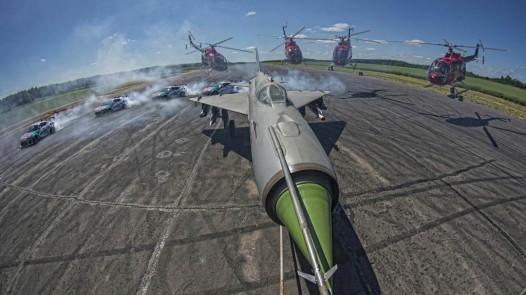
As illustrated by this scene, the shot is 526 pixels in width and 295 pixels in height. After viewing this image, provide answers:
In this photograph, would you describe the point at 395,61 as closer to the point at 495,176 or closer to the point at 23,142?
the point at 495,176

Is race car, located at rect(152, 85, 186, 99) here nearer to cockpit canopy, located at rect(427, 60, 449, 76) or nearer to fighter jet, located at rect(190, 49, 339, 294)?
fighter jet, located at rect(190, 49, 339, 294)

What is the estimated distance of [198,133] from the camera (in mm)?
24922

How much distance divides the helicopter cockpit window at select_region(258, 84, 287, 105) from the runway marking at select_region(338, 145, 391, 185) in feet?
24.6

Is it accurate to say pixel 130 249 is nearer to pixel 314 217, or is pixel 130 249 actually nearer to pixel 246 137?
pixel 314 217

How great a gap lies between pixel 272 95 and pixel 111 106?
33.3 m

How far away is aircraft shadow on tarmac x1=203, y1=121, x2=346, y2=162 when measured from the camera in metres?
20.1

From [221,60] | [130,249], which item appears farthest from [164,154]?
[221,60]

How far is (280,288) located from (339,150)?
12.7 m

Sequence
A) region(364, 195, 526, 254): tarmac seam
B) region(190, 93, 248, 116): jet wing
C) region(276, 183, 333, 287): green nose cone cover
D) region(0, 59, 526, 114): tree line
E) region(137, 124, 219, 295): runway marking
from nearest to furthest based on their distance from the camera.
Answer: region(276, 183, 333, 287): green nose cone cover
region(137, 124, 219, 295): runway marking
region(364, 195, 526, 254): tarmac seam
region(190, 93, 248, 116): jet wing
region(0, 59, 526, 114): tree line

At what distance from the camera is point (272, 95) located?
1420 cm

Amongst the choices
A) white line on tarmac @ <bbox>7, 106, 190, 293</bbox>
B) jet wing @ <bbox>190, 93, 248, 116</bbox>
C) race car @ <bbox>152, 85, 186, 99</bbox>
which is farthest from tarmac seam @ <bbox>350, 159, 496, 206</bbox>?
race car @ <bbox>152, 85, 186, 99</bbox>

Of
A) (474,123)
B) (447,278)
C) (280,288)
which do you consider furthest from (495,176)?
(280,288)

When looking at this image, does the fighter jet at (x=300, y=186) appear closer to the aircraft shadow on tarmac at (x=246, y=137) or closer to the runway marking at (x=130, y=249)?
the runway marking at (x=130, y=249)

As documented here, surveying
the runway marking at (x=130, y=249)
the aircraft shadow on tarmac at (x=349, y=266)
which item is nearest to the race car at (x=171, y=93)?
the runway marking at (x=130, y=249)
